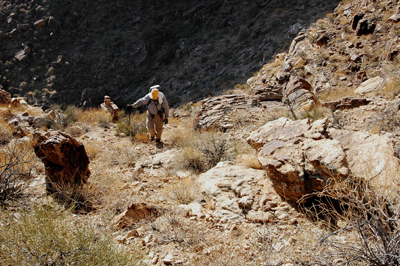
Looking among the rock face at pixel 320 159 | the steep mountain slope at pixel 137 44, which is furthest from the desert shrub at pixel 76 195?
the steep mountain slope at pixel 137 44

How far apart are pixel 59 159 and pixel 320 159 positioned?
11.6 ft

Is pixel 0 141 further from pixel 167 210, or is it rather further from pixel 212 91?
pixel 212 91

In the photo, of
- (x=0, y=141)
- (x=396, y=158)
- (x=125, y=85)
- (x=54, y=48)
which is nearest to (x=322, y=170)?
(x=396, y=158)

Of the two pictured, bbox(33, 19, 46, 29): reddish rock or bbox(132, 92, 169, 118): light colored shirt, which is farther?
bbox(33, 19, 46, 29): reddish rock

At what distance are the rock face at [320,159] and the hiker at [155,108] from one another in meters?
3.68

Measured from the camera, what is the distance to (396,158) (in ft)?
7.93

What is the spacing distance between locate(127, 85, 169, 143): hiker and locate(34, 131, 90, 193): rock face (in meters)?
2.54

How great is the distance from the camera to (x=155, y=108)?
626cm

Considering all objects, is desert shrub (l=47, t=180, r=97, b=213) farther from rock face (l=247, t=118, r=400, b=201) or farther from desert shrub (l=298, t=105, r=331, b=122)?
desert shrub (l=298, t=105, r=331, b=122)

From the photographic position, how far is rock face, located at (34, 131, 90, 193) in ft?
11.6

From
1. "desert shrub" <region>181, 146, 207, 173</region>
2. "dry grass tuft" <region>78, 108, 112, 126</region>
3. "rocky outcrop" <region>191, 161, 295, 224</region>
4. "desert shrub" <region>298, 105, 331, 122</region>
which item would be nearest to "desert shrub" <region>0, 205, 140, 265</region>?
"rocky outcrop" <region>191, 161, 295, 224</region>

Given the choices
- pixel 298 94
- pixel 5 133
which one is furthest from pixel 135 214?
pixel 298 94

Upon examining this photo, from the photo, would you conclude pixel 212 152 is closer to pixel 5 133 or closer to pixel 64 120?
pixel 5 133

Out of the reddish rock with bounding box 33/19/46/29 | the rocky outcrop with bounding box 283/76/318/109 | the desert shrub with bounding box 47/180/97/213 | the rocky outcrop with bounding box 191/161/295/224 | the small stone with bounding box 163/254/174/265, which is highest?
the reddish rock with bounding box 33/19/46/29
